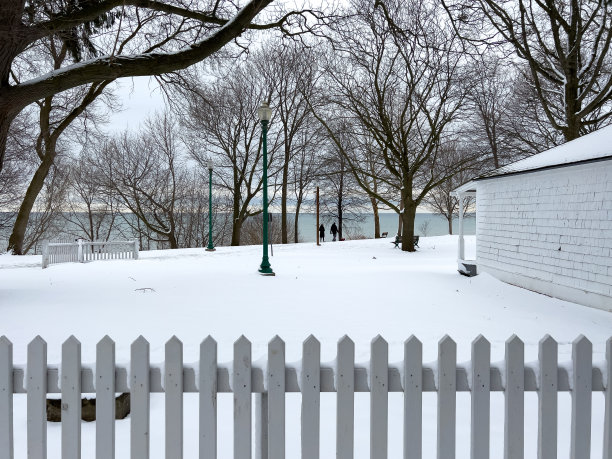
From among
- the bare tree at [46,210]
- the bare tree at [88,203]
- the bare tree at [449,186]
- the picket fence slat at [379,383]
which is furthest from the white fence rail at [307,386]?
the bare tree at [46,210]

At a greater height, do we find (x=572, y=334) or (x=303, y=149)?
(x=303, y=149)

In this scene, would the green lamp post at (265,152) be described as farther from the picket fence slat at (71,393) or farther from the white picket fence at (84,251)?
the picket fence slat at (71,393)

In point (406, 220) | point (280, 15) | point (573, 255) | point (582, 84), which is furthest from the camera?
point (406, 220)

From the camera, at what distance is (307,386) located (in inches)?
82.0

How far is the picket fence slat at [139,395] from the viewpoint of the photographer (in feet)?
6.84

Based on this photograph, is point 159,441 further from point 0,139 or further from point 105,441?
point 0,139

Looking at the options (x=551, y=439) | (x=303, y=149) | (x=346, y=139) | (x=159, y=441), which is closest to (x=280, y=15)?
(x=159, y=441)

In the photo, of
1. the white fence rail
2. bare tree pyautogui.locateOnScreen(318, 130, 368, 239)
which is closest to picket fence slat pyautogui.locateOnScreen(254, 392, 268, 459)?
the white fence rail

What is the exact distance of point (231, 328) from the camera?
641cm

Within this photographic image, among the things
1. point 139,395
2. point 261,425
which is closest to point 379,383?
point 261,425

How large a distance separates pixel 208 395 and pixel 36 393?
802mm

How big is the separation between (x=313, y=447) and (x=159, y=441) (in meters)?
1.65

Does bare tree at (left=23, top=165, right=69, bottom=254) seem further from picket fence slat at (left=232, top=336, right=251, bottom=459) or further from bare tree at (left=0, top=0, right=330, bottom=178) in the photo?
picket fence slat at (left=232, top=336, right=251, bottom=459)

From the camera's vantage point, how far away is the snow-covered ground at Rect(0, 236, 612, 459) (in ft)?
11.7
